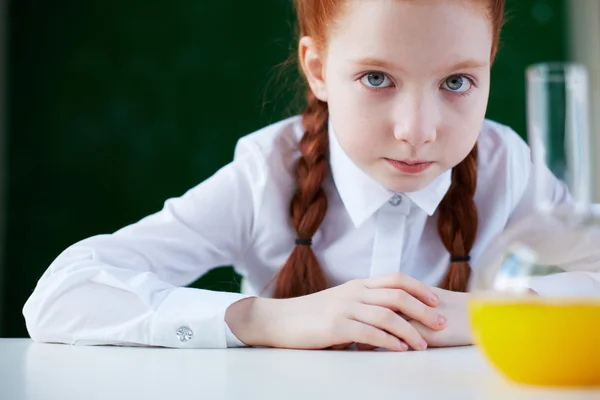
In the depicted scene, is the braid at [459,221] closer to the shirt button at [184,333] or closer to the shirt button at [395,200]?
the shirt button at [395,200]

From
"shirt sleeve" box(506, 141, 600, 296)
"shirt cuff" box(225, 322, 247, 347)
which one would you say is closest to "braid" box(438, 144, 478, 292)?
A: "shirt cuff" box(225, 322, 247, 347)

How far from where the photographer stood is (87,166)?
3.12 meters

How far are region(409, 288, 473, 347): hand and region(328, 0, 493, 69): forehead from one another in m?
0.29

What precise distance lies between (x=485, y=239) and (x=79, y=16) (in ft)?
7.21

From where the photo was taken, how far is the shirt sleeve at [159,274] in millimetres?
1097

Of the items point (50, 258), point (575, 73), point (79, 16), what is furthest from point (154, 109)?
point (575, 73)

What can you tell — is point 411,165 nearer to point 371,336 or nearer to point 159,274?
point 371,336

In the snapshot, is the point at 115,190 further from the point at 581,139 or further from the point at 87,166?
the point at 581,139

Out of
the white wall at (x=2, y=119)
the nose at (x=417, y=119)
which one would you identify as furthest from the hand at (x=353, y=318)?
the white wall at (x=2, y=119)

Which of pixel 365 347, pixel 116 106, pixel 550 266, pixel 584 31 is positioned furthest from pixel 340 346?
pixel 584 31

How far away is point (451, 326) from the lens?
1.03m

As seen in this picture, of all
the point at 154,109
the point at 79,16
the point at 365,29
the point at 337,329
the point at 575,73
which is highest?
the point at 79,16

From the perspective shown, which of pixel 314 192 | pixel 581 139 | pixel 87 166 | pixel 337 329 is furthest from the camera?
pixel 87 166

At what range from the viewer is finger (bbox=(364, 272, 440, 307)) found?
3.37ft
